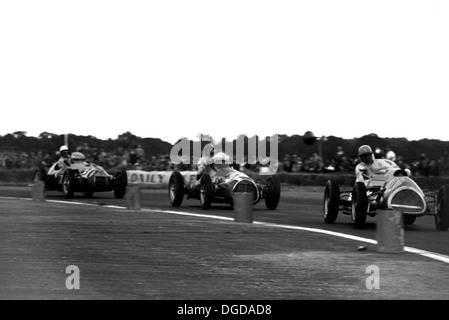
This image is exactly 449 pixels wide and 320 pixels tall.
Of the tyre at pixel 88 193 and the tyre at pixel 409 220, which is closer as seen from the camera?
the tyre at pixel 409 220

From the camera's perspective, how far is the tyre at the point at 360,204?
55.9 feet

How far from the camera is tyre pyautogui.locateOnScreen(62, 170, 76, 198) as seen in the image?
29.1 m

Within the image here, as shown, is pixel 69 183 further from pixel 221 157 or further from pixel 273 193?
pixel 273 193

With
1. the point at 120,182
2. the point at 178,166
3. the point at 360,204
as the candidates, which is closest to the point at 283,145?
the point at 178,166

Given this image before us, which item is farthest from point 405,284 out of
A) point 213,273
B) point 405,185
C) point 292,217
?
point 292,217

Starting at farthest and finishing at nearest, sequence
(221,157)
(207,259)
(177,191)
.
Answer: (177,191) → (221,157) → (207,259)

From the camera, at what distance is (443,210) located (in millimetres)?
17875

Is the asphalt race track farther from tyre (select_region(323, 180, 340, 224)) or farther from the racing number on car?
tyre (select_region(323, 180, 340, 224))

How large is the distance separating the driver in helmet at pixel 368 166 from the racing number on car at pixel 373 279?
801cm

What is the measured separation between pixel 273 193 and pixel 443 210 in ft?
22.9

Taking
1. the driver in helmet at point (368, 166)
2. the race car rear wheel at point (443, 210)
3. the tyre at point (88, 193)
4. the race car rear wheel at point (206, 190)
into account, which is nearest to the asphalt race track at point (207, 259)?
the race car rear wheel at point (443, 210)

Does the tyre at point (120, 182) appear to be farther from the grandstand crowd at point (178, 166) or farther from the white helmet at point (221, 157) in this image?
the grandstand crowd at point (178, 166)
